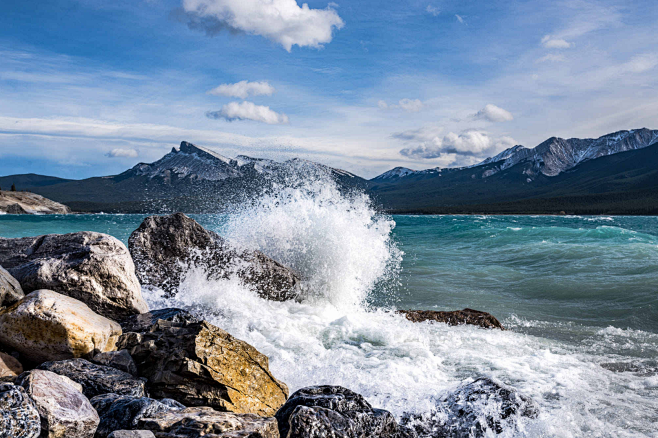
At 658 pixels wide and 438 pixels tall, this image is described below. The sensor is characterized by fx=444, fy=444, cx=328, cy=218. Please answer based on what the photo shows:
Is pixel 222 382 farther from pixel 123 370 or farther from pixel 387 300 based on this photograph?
pixel 387 300

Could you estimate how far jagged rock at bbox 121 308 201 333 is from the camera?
6.14m

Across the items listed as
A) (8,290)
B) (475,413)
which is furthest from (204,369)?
(475,413)

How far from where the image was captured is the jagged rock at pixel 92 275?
6.34m

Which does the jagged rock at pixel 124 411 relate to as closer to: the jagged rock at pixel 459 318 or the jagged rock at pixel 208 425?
the jagged rock at pixel 208 425

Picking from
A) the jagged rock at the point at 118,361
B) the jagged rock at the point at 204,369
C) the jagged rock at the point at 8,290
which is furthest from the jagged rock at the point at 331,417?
the jagged rock at the point at 8,290

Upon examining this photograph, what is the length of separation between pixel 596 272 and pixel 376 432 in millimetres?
15521

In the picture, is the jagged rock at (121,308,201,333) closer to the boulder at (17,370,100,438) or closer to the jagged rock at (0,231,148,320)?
the jagged rock at (0,231,148,320)

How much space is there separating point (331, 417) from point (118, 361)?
8.82 ft

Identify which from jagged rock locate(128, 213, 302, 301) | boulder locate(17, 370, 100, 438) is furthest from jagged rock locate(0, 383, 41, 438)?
jagged rock locate(128, 213, 302, 301)

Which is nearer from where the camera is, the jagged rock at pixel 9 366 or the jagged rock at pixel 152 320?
the jagged rock at pixel 9 366

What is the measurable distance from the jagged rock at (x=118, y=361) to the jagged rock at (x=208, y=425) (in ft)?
5.05

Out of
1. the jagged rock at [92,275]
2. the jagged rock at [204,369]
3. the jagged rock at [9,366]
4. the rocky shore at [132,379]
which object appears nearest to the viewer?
the rocky shore at [132,379]

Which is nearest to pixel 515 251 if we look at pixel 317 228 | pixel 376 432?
pixel 317 228

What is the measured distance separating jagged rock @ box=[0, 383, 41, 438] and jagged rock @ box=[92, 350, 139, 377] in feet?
5.11
